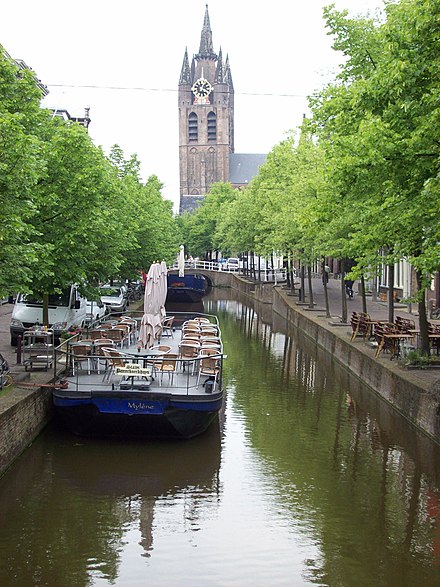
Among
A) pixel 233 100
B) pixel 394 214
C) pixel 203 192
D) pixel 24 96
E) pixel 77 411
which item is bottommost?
pixel 77 411

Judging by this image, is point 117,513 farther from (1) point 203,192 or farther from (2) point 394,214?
(1) point 203,192

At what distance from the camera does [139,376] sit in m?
16.9

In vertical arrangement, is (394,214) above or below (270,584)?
above

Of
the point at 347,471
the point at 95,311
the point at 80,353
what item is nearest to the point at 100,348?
the point at 80,353

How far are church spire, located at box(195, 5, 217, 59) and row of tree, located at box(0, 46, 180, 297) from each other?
14047cm

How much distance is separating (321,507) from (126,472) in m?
3.73

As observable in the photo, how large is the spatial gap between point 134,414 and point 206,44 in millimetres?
155566

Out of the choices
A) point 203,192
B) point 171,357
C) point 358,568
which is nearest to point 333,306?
point 171,357

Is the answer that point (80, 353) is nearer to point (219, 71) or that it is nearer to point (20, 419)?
point (20, 419)

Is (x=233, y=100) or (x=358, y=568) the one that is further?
(x=233, y=100)

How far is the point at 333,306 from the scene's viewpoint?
149 ft

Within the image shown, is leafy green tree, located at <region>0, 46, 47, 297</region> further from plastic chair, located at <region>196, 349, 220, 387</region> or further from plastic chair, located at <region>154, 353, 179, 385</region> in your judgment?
plastic chair, located at <region>196, 349, 220, 387</region>

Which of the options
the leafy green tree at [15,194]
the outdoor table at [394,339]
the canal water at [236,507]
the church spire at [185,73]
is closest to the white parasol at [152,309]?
the canal water at [236,507]

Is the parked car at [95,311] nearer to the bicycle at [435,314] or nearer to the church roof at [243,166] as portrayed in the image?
the bicycle at [435,314]
